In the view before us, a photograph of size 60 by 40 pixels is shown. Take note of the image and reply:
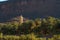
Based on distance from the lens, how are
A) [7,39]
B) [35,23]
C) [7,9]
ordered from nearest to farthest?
[7,39] < [35,23] < [7,9]

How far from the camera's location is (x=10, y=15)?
20.1 meters

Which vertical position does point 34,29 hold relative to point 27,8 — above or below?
above

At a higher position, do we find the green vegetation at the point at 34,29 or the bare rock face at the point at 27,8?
the green vegetation at the point at 34,29

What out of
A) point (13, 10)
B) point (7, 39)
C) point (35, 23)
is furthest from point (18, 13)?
point (7, 39)

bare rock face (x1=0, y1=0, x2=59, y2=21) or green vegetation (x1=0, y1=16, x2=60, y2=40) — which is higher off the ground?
green vegetation (x1=0, y1=16, x2=60, y2=40)

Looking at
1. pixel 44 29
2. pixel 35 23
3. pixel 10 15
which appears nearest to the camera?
pixel 44 29

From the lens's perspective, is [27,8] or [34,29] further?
[27,8]

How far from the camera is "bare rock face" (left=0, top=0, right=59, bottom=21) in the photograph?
20.4m

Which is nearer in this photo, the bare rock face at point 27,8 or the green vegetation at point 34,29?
the green vegetation at point 34,29

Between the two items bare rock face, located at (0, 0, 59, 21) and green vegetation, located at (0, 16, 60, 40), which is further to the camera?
bare rock face, located at (0, 0, 59, 21)

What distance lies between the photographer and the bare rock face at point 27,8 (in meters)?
20.4

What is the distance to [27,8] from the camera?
21.3m

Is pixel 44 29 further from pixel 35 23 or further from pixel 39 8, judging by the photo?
pixel 39 8

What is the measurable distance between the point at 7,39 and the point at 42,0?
15041 millimetres
